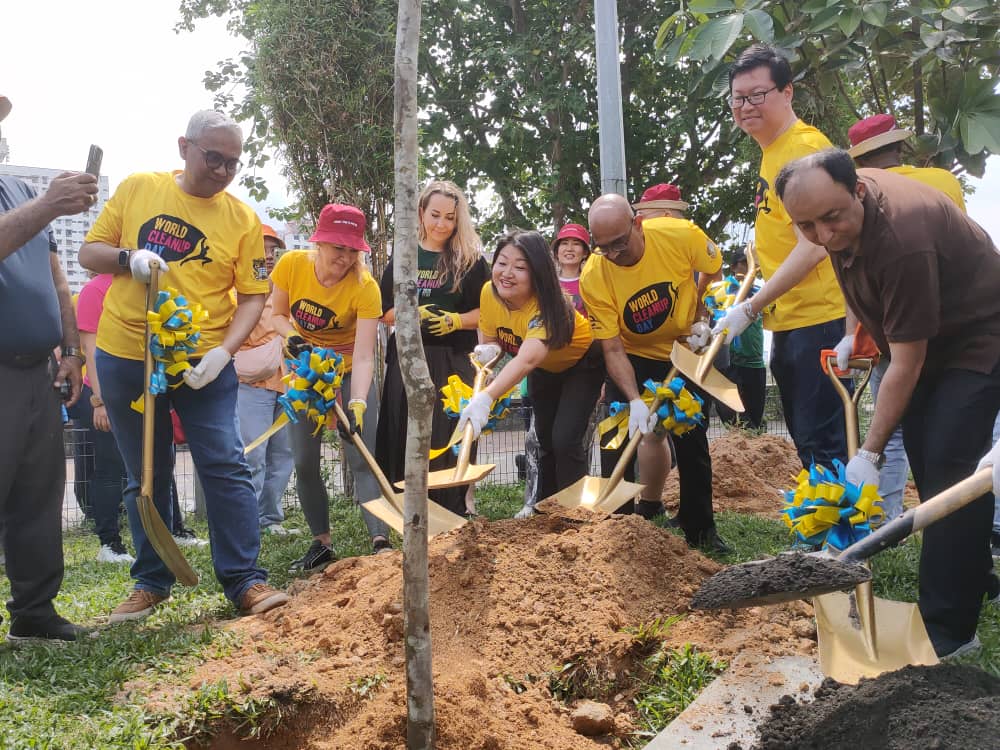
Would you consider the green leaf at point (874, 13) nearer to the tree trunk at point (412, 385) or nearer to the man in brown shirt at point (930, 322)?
the man in brown shirt at point (930, 322)

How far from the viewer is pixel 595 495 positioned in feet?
13.8

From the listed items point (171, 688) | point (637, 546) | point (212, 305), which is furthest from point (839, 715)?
point (212, 305)

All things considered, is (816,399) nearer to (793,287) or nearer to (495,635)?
(793,287)

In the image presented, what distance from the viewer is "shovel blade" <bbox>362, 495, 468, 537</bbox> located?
3.94 metres

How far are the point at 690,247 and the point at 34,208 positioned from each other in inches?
119

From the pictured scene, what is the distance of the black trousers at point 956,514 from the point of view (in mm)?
2682

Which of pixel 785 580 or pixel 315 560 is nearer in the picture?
pixel 785 580

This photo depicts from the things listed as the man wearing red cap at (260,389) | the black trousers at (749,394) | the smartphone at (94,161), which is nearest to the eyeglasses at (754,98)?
the smartphone at (94,161)

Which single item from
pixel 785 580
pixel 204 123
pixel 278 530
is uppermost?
pixel 204 123

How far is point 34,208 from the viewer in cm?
304

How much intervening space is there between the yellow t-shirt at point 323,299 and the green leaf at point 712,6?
2.15 meters

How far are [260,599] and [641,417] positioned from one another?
197 cm

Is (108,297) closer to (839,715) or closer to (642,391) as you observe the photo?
(642,391)

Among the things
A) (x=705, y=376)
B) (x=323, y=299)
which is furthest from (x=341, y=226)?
→ (x=705, y=376)
